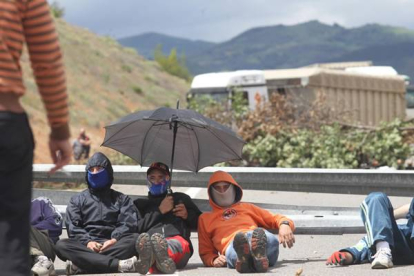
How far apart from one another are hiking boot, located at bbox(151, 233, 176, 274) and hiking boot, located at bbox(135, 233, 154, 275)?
9 cm

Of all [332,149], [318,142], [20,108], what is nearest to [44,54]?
[20,108]

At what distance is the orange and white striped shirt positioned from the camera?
4137 millimetres

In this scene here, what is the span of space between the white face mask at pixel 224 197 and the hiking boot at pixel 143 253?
1.12 m

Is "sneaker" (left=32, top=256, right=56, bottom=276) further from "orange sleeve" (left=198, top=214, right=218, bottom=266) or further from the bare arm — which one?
the bare arm

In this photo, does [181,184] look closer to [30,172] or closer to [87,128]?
[30,172]

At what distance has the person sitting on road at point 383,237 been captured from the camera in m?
7.68

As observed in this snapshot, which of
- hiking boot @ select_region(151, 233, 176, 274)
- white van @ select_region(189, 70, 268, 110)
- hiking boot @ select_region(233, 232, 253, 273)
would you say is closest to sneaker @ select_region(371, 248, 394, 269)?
hiking boot @ select_region(233, 232, 253, 273)

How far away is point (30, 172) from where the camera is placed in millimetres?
4207

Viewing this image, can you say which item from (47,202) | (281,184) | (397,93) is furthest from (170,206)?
(397,93)

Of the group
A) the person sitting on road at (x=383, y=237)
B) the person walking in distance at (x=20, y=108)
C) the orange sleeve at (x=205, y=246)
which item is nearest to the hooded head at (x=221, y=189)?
the orange sleeve at (x=205, y=246)

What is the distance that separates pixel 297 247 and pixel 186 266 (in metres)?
1.68

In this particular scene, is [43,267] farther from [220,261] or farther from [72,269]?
[220,261]

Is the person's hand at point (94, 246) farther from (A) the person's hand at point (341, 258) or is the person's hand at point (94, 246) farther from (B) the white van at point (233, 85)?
(B) the white van at point (233, 85)

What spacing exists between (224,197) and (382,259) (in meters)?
1.60
